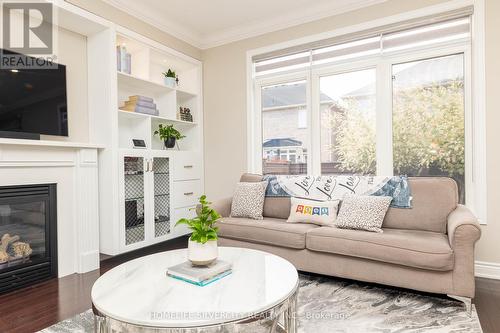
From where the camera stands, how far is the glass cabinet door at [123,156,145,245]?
10.7 ft

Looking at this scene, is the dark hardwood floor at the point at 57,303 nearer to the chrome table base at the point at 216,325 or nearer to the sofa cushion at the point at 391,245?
the sofa cushion at the point at 391,245

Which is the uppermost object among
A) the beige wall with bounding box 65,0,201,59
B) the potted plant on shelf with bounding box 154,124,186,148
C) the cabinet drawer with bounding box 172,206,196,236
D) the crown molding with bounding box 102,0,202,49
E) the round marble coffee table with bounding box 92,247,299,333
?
the crown molding with bounding box 102,0,202,49

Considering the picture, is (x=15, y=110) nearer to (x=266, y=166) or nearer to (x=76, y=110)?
(x=76, y=110)

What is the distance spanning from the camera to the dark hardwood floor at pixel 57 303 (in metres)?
1.92

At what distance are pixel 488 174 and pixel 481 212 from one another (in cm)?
33

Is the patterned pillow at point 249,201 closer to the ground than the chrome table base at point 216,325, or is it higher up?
higher up

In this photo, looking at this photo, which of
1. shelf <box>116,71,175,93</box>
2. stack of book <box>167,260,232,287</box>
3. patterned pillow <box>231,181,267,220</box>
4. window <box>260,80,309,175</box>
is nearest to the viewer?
stack of book <box>167,260,232,287</box>

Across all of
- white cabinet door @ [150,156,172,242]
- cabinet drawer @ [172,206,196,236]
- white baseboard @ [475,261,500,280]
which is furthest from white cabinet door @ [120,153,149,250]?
white baseboard @ [475,261,500,280]

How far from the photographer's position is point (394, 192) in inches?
106

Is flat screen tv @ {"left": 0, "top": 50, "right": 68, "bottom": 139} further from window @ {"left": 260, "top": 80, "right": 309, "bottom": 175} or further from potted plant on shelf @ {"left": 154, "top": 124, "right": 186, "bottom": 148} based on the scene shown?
window @ {"left": 260, "top": 80, "right": 309, "bottom": 175}

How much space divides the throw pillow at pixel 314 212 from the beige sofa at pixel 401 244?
9 cm

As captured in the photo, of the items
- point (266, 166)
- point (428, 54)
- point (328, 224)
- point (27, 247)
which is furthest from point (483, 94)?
point (27, 247)

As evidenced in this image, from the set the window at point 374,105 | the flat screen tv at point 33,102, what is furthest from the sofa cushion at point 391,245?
the flat screen tv at point 33,102

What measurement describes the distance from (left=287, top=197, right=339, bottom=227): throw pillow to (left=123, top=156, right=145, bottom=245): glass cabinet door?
5.28 feet
